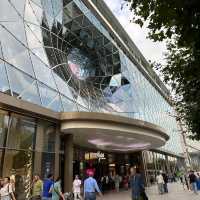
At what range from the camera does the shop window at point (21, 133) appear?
12719mm

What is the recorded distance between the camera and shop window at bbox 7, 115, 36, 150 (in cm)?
1272

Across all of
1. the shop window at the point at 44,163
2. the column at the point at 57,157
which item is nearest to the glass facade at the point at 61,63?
the shop window at the point at 44,163

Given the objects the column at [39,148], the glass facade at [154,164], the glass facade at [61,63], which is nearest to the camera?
the column at [39,148]

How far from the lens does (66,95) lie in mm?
19359

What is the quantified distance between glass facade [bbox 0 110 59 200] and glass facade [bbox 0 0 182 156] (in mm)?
88

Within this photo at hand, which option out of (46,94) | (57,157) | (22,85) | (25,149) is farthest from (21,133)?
(46,94)

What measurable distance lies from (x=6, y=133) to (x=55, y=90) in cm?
608

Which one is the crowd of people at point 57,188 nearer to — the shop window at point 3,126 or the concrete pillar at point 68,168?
the shop window at point 3,126

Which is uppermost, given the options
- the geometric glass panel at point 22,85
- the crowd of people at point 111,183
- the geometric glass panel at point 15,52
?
the geometric glass panel at point 15,52

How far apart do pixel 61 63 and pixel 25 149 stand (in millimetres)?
9974

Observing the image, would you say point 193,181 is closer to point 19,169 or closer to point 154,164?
point 19,169

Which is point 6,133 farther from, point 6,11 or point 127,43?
point 127,43

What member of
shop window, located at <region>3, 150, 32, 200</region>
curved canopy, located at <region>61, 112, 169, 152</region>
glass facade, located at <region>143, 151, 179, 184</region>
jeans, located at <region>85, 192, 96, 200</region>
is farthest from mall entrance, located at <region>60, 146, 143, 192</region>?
jeans, located at <region>85, 192, 96, 200</region>

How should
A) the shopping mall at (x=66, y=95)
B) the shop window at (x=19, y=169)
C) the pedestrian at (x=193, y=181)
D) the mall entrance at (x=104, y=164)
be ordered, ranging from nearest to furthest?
the shop window at (x=19, y=169) < the shopping mall at (x=66, y=95) < the pedestrian at (x=193, y=181) < the mall entrance at (x=104, y=164)
